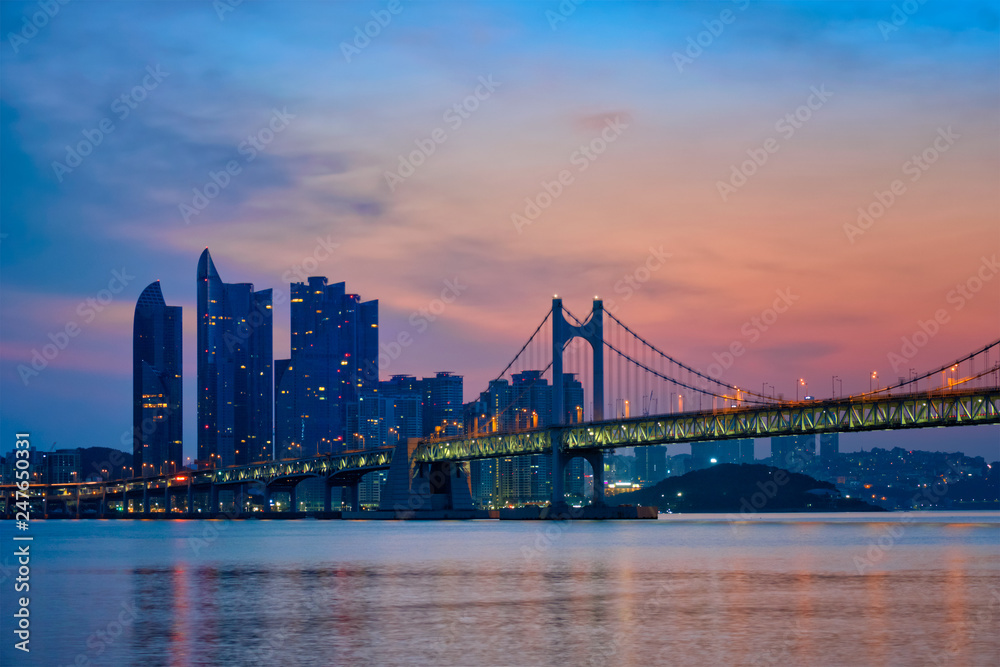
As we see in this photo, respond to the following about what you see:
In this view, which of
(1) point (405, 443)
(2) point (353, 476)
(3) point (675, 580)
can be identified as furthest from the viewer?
(2) point (353, 476)

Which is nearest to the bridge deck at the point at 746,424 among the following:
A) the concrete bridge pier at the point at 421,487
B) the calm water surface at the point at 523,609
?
the concrete bridge pier at the point at 421,487

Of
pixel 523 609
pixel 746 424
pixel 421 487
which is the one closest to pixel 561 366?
pixel 746 424

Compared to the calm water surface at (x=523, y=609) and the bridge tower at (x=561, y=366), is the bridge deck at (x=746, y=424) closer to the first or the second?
the bridge tower at (x=561, y=366)

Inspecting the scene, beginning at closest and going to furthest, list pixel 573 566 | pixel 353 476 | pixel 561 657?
pixel 561 657
pixel 573 566
pixel 353 476

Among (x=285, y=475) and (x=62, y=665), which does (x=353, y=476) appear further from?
(x=62, y=665)

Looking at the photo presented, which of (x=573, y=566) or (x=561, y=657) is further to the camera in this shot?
(x=573, y=566)

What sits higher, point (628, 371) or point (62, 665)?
point (628, 371)

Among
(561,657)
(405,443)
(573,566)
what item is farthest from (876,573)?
(405,443)
